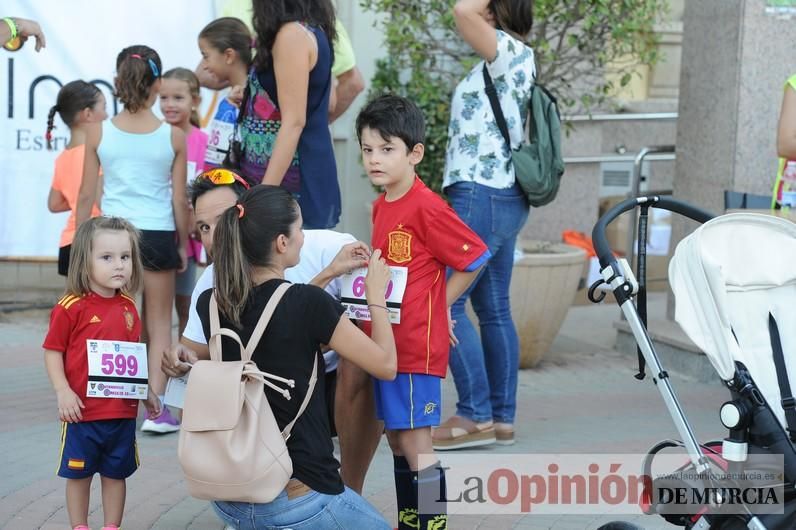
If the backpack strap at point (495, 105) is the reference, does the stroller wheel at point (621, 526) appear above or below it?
below

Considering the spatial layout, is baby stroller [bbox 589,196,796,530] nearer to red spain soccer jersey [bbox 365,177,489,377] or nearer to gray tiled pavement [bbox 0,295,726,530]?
red spain soccer jersey [bbox 365,177,489,377]

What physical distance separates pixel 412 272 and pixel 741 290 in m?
1.06

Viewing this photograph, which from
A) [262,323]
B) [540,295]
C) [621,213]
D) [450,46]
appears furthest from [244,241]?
[450,46]

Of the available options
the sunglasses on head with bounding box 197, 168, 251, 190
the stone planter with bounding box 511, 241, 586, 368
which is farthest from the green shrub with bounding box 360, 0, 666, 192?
the sunglasses on head with bounding box 197, 168, 251, 190

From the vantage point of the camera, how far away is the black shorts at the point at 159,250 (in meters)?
5.75

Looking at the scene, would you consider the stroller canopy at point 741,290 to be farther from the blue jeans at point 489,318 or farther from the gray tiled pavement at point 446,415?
the blue jeans at point 489,318

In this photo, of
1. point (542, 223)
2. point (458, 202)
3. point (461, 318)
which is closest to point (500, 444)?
point (461, 318)

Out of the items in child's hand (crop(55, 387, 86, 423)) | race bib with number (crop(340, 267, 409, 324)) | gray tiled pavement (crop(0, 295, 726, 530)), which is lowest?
gray tiled pavement (crop(0, 295, 726, 530))

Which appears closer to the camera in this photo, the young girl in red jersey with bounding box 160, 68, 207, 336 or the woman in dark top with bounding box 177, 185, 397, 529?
the woman in dark top with bounding box 177, 185, 397, 529

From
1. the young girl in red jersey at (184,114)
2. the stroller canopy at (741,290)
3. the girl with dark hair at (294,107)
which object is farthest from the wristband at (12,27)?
the stroller canopy at (741,290)

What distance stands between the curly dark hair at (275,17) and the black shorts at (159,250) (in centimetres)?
126

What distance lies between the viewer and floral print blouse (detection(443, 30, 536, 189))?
18.2 feet

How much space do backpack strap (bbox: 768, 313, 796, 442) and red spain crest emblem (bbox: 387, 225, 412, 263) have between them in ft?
3.87

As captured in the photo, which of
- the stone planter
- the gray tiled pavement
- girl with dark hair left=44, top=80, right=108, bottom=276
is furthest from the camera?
the stone planter
